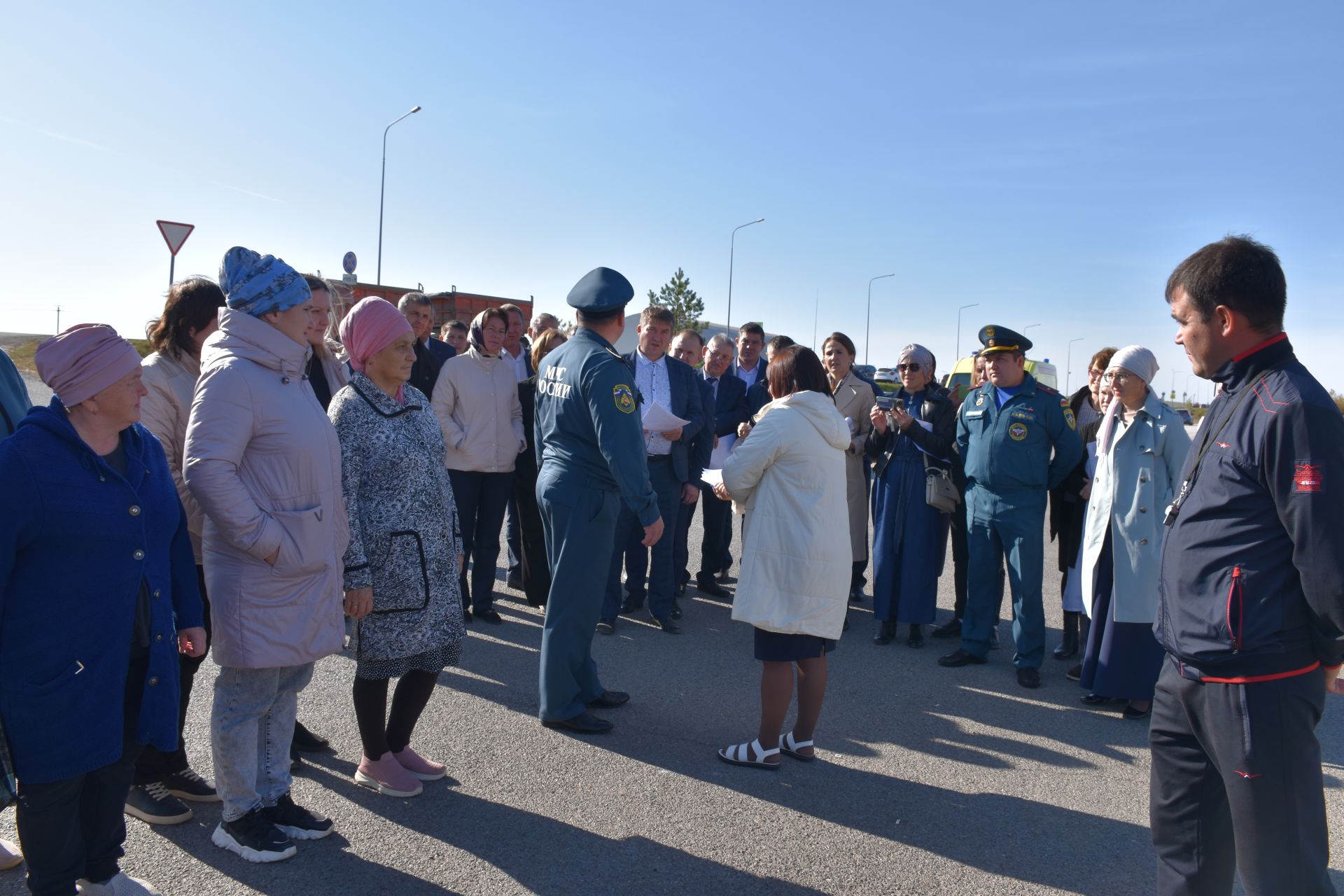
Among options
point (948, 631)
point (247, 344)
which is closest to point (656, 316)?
point (948, 631)

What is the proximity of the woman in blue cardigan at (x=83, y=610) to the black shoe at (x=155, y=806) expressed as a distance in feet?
1.78

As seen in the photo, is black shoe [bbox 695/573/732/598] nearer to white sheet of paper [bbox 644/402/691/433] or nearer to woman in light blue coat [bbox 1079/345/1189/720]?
white sheet of paper [bbox 644/402/691/433]

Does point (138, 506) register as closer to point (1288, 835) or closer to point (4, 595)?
point (4, 595)

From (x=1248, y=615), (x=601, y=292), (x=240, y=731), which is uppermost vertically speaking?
(x=601, y=292)

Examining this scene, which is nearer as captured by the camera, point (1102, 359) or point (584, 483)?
point (584, 483)

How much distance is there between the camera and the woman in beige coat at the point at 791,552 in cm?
402

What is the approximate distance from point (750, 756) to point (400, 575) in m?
1.79

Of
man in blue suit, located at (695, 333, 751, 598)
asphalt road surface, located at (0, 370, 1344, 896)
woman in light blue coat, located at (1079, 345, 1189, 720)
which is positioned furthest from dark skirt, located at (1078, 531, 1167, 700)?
man in blue suit, located at (695, 333, 751, 598)

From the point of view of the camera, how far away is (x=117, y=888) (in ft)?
9.18

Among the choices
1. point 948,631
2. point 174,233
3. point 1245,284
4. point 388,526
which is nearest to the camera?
point 1245,284

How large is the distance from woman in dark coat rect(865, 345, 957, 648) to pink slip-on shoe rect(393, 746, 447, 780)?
3409mm

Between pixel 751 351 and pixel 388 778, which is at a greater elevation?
pixel 751 351

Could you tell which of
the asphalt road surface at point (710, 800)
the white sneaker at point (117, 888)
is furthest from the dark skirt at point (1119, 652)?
the white sneaker at point (117, 888)

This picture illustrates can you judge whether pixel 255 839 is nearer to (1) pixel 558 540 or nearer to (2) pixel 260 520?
(2) pixel 260 520
